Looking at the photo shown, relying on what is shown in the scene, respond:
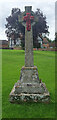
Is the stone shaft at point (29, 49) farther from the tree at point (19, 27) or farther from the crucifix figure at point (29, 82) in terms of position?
the tree at point (19, 27)

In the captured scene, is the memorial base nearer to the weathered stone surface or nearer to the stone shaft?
the weathered stone surface

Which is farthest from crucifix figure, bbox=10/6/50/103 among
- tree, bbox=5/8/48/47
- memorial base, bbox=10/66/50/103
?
tree, bbox=5/8/48/47

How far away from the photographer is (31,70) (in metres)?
5.68

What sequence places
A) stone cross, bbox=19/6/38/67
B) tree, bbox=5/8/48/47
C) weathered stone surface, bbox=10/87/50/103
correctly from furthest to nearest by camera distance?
tree, bbox=5/8/48/47
stone cross, bbox=19/6/38/67
weathered stone surface, bbox=10/87/50/103

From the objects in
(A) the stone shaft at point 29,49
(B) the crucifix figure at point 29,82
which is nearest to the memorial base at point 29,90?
(B) the crucifix figure at point 29,82

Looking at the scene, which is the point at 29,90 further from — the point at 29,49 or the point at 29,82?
the point at 29,49

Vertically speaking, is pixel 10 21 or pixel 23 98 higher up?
pixel 10 21

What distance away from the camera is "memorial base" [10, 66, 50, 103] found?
535cm

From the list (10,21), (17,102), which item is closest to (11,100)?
(17,102)

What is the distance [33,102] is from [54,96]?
1.21m

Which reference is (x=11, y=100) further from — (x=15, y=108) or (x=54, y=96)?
(x=54, y=96)

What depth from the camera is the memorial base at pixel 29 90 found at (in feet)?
17.6

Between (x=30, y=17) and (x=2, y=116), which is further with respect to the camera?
(x=30, y=17)

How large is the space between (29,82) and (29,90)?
0.34 m
